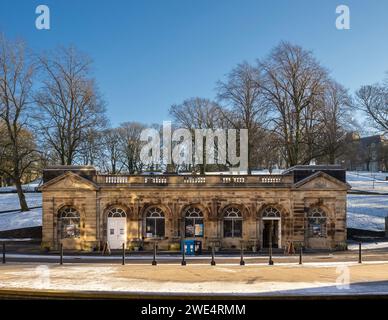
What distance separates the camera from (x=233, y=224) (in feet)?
107

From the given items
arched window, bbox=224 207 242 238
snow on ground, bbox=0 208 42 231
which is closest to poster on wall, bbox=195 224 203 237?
arched window, bbox=224 207 242 238

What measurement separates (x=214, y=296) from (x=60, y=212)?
24.2 m

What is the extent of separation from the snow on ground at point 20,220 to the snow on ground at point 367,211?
2532 centimetres

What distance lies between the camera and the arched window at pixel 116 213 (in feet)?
108

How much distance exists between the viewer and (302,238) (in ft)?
106

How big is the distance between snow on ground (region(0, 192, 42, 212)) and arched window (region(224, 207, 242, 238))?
23180mm

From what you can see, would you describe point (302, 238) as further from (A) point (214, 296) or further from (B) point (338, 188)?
(A) point (214, 296)

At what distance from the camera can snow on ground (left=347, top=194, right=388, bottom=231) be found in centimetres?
3732

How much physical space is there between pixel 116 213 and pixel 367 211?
865 inches

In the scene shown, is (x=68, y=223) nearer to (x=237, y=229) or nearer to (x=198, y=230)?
(x=198, y=230)

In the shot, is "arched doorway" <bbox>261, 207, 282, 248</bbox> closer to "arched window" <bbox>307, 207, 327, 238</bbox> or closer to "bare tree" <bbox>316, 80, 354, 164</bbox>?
"arched window" <bbox>307, 207, 327, 238</bbox>

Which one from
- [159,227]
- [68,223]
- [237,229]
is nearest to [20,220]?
[68,223]

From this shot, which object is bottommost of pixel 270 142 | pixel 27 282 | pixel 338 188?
pixel 27 282

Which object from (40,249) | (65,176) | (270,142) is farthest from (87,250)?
(270,142)
